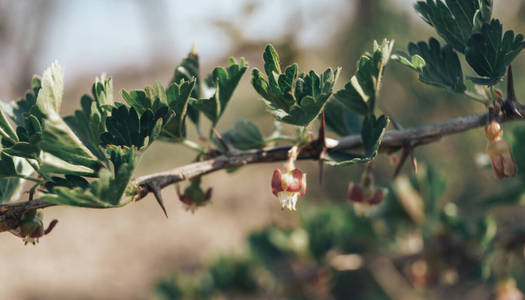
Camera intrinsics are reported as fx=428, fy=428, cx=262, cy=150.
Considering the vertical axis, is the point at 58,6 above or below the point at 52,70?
above

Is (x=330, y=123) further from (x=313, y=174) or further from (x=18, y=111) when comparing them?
(x=313, y=174)

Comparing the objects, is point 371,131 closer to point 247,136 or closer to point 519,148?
point 247,136

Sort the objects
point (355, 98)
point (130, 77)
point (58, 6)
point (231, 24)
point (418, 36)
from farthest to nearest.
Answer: point (130, 77) → point (58, 6) → point (231, 24) → point (418, 36) → point (355, 98)

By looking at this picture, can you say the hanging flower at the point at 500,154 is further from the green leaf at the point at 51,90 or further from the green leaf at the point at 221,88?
the green leaf at the point at 51,90

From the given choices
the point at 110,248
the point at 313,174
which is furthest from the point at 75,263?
the point at 313,174

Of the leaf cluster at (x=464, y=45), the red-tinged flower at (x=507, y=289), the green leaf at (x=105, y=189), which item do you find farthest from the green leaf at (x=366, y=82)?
the red-tinged flower at (x=507, y=289)

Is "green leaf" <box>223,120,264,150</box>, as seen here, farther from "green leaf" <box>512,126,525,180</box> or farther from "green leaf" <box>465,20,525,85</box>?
"green leaf" <box>512,126,525,180</box>

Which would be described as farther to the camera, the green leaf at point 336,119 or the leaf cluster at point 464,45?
the green leaf at point 336,119

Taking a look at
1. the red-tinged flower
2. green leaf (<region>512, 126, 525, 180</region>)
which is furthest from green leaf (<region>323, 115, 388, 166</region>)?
the red-tinged flower
